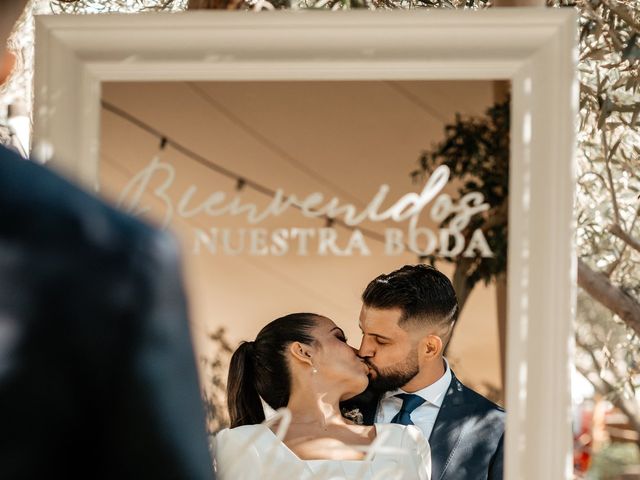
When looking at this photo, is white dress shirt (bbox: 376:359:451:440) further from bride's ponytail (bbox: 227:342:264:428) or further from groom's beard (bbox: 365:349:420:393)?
bride's ponytail (bbox: 227:342:264:428)

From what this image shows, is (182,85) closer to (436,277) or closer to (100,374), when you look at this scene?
(436,277)

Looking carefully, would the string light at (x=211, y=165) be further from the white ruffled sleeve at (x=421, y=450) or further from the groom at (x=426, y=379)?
the white ruffled sleeve at (x=421, y=450)

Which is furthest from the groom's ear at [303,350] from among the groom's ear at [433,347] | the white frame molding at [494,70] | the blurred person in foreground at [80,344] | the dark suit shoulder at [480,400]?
the blurred person in foreground at [80,344]

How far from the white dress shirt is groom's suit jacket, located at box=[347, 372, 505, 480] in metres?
0.02

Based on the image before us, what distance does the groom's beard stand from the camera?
3498mm

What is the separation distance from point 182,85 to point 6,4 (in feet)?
9.91

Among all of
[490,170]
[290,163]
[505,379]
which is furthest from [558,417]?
[290,163]

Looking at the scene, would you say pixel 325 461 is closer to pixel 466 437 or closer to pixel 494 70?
pixel 466 437

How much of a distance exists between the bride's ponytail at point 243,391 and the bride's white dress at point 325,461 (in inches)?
1.9

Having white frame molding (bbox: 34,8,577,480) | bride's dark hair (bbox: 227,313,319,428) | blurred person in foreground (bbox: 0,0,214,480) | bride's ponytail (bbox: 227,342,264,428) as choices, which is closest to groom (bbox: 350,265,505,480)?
white frame molding (bbox: 34,8,577,480)

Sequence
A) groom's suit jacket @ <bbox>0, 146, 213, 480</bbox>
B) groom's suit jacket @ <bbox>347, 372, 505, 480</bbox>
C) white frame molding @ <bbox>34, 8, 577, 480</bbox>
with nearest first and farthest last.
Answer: groom's suit jacket @ <bbox>0, 146, 213, 480</bbox>
white frame molding @ <bbox>34, 8, 577, 480</bbox>
groom's suit jacket @ <bbox>347, 372, 505, 480</bbox>

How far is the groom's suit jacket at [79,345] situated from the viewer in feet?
1.66

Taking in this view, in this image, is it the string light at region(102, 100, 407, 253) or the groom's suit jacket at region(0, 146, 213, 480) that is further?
the string light at region(102, 100, 407, 253)

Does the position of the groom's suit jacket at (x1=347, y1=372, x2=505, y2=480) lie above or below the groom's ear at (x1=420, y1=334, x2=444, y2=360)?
below
